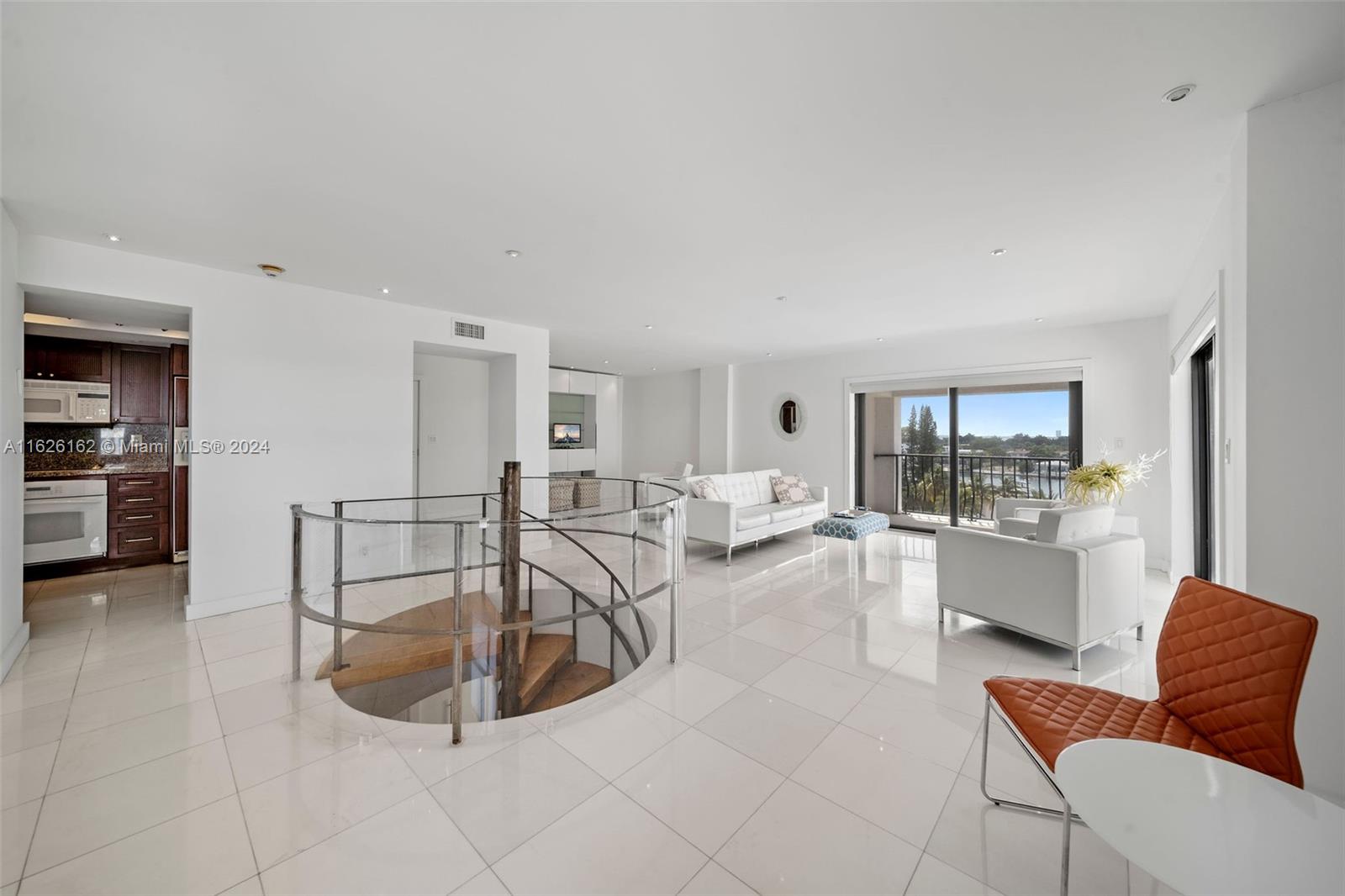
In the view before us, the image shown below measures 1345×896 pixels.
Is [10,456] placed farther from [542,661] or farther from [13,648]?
[542,661]

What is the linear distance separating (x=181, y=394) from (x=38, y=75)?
433 centimetres

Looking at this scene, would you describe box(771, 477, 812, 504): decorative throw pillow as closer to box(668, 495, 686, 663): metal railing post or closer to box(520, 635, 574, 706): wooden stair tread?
box(668, 495, 686, 663): metal railing post

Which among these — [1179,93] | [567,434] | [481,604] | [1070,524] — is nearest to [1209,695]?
[1070,524]

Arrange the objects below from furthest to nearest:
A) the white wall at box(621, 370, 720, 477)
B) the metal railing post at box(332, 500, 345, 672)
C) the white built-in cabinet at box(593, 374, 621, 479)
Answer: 1. the white built-in cabinet at box(593, 374, 621, 479)
2. the white wall at box(621, 370, 720, 477)
3. the metal railing post at box(332, 500, 345, 672)

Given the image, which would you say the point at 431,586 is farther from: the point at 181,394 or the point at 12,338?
the point at 181,394

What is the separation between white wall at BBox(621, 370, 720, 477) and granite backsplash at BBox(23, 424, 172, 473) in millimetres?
6817

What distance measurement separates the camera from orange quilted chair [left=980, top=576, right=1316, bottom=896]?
4.55ft

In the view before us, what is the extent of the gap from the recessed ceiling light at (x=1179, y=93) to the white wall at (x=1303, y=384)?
0.35 meters

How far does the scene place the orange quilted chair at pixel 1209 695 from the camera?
4.56ft

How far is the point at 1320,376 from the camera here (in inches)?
72.0

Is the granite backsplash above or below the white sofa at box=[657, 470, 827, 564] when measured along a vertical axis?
above

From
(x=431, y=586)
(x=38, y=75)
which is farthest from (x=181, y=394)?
(x=38, y=75)

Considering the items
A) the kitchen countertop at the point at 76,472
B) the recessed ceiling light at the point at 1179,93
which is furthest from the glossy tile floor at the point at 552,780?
the recessed ceiling light at the point at 1179,93

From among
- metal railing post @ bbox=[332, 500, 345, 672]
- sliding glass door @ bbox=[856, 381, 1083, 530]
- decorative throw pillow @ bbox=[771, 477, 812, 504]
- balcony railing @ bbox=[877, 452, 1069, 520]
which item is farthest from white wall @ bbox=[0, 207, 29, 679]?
balcony railing @ bbox=[877, 452, 1069, 520]
